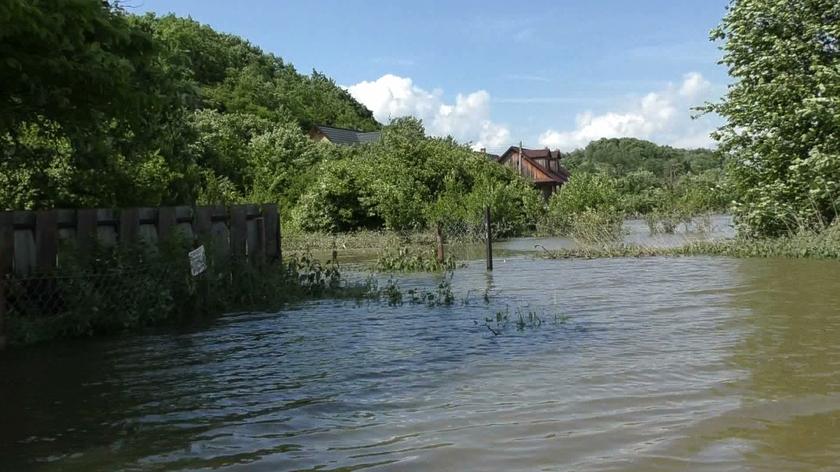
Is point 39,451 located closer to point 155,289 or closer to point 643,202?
point 155,289

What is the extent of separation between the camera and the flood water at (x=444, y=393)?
554 cm

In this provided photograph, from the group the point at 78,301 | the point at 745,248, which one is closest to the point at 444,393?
the point at 78,301

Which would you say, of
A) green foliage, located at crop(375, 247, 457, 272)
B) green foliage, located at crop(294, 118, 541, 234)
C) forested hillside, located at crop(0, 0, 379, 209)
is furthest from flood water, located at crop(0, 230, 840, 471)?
green foliage, located at crop(294, 118, 541, 234)

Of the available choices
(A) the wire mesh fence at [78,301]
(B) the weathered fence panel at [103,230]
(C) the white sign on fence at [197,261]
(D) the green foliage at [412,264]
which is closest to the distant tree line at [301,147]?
(B) the weathered fence panel at [103,230]

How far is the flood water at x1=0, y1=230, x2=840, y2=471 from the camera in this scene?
5.54 m

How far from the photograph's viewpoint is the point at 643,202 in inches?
2685

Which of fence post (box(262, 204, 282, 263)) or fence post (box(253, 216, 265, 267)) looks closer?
fence post (box(253, 216, 265, 267))

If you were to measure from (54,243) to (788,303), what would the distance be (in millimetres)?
11149

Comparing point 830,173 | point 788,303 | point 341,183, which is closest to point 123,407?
point 788,303

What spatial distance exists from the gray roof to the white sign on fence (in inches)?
2676

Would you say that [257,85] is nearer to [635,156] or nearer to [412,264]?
[412,264]

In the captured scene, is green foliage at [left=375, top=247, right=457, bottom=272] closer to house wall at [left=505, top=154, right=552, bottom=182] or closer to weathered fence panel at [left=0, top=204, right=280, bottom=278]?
weathered fence panel at [left=0, top=204, right=280, bottom=278]

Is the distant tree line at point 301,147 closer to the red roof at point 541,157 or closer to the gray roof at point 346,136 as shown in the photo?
the gray roof at point 346,136

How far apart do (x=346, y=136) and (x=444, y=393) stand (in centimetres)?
7928
